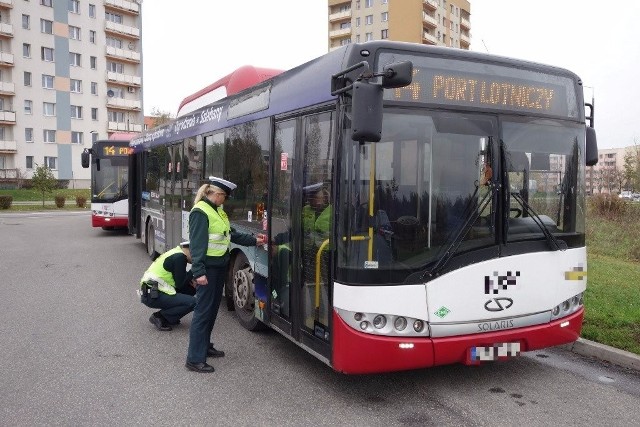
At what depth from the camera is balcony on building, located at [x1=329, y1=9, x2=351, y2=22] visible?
3041 inches

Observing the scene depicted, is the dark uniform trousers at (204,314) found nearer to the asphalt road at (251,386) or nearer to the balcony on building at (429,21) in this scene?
the asphalt road at (251,386)

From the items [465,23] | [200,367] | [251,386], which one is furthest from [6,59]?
[465,23]

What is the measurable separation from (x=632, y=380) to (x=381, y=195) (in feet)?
10.2

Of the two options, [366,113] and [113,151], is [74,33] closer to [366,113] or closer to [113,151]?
[113,151]

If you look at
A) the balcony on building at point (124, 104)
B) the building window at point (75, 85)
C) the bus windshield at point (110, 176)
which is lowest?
the bus windshield at point (110, 176)

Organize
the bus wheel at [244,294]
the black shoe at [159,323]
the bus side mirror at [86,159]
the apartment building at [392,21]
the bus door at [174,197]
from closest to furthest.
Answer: the bus wheel at [244,294]
the black shoe at [159,323]
the bus door at [174,197]
the bus side mirror at [86,159]
the apartment building at [392,21]

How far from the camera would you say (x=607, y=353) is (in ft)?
19.1

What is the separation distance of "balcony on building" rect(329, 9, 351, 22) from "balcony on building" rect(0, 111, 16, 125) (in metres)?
43.6

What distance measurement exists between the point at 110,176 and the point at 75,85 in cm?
4480

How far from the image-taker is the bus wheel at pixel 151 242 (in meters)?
12.6

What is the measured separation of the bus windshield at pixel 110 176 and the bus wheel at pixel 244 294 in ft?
42.3

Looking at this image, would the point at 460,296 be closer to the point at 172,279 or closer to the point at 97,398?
the point at 97,398

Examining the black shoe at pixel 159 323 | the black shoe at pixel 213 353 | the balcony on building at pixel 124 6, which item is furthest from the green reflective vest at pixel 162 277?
the balcony on building at pixel 124 6

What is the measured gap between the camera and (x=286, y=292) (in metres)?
5.52
